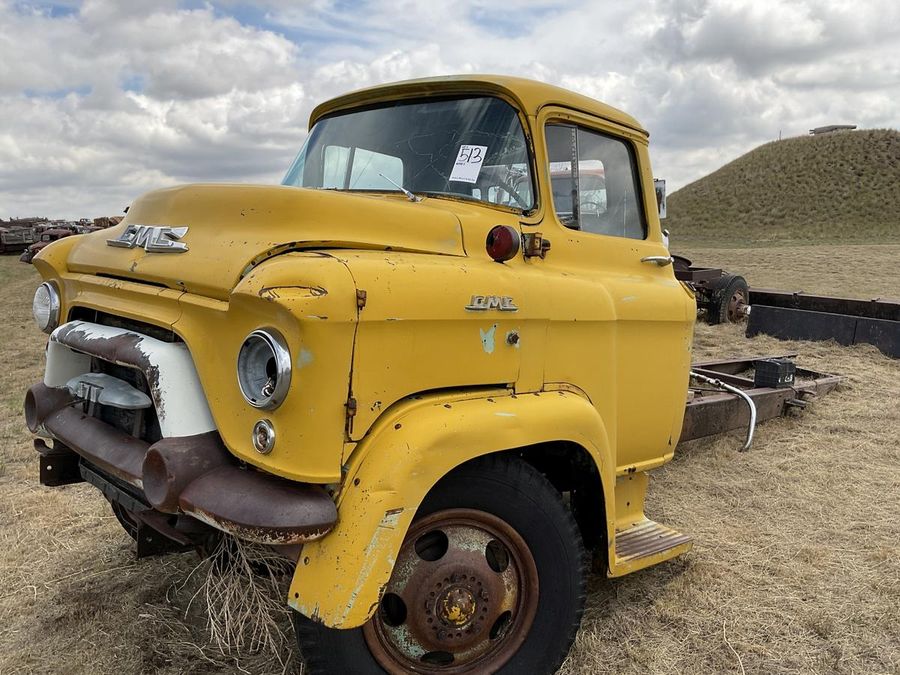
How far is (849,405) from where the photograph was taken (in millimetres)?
6168

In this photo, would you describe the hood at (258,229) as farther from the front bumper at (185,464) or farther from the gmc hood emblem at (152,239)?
the front bumper at (185,464)

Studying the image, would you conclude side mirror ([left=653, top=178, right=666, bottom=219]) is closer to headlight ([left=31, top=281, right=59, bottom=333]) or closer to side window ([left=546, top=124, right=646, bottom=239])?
side window ([left=546, top=124, right=646, bottom=239])

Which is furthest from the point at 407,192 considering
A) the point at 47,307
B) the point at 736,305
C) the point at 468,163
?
the point at 736,305

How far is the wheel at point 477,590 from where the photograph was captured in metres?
2.17

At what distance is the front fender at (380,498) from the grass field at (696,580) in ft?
3.00

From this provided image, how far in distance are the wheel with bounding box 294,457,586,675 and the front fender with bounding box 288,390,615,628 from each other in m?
0.16

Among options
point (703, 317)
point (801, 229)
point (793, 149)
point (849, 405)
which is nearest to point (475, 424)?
Answer: point (849, 405)

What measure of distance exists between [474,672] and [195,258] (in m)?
1.66

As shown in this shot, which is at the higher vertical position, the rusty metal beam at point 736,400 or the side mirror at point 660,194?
the side mirror at point 660,194

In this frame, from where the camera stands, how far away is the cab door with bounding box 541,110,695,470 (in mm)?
2682

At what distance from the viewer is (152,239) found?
2.49m

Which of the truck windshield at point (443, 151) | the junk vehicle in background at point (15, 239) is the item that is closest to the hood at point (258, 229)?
the truck windshield at point (443, 151)

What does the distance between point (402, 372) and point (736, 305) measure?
1042 cm

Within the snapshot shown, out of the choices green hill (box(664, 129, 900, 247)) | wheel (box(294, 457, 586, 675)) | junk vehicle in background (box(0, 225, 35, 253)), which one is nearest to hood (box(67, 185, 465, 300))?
wheel (box(294, 457, 586, 675))
